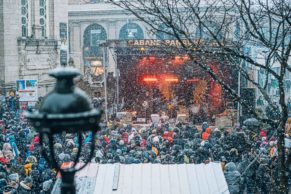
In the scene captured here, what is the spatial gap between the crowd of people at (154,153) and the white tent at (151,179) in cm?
170

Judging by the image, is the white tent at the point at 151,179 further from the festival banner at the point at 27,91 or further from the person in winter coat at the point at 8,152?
the festival banner at the point at 27,91

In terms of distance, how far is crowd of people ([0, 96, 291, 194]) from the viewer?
1127cm

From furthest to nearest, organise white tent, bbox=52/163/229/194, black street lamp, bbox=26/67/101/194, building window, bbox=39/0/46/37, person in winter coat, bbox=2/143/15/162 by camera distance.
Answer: building window, bbox=39/0/46/37 < person in winter coat, bbox=2/143/15/162 < white tent, bbox=52/163/229/194 < black street lamp, bbox=26/67/101/194

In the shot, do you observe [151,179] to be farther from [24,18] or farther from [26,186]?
[24,18]

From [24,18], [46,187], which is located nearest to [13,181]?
[46,187]

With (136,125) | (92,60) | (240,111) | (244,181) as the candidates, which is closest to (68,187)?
(244,181)

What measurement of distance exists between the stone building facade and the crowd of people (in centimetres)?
880

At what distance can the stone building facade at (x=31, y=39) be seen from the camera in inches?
1090

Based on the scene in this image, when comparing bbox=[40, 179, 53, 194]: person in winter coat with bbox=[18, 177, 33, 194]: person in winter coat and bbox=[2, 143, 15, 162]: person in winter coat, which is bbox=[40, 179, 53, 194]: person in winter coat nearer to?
bbox=[18, 177, 33, 194]: person in winter coat

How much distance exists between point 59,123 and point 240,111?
21106 mm

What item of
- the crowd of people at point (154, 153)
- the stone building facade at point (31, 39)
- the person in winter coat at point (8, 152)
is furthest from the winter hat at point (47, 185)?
the stone building facade at point (31, 39)

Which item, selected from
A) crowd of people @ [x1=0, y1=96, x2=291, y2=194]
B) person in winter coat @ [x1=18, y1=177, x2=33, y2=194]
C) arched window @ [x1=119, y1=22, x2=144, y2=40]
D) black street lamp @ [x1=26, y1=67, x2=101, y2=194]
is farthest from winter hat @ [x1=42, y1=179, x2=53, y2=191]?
arched window @ [x1=119, y1=22, x2=144, y2=40]

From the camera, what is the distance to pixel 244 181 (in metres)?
12.1

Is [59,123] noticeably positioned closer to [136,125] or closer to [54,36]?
[136,125]
